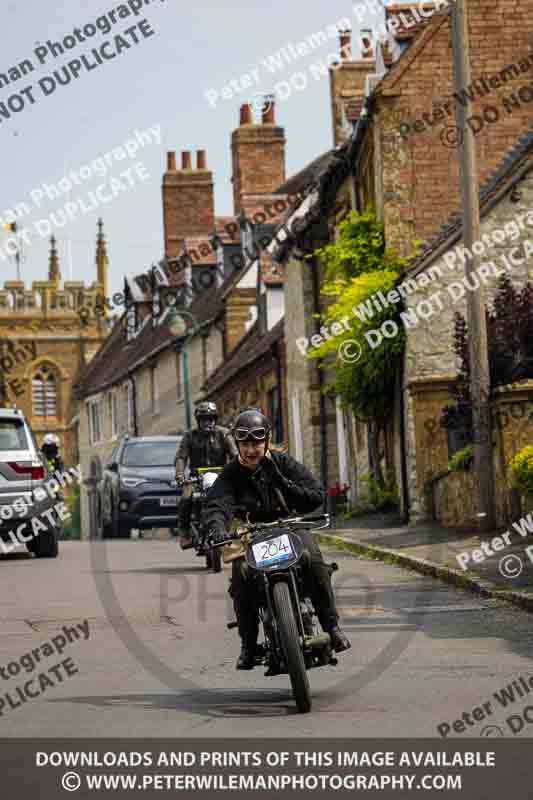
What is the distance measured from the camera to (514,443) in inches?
751

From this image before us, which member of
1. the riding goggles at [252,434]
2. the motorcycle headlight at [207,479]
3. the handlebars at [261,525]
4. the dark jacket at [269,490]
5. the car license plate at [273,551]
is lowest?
the motorcycle headlight at [207,479]

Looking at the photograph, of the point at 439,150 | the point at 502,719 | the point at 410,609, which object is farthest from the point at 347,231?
the point at 502,719

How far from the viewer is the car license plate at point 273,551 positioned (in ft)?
28.3

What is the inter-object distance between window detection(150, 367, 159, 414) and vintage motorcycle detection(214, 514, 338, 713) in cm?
5006

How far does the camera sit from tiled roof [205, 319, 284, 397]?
4112cm

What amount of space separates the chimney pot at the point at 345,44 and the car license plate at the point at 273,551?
110 ft

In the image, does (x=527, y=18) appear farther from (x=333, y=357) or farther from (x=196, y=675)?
(x=196, y=675)

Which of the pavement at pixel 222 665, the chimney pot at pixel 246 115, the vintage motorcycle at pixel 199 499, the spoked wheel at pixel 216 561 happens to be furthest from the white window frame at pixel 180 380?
the pavement at pixel 222 665

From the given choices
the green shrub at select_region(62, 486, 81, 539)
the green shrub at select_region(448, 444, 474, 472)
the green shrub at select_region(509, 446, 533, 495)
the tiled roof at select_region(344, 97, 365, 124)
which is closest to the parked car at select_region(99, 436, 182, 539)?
the green shrub at select_region(448, 444, 474, 472)

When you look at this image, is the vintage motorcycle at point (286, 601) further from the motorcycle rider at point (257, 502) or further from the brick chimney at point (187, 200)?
the brick chimney at point (187, 200)

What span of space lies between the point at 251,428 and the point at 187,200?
50.9 metres
